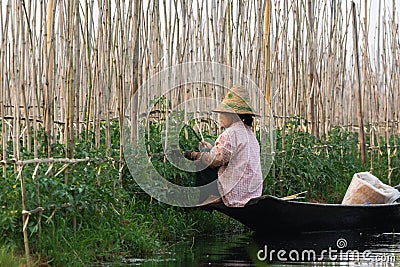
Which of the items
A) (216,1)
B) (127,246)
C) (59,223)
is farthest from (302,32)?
(59,223)

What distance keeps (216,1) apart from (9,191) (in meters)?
3.30

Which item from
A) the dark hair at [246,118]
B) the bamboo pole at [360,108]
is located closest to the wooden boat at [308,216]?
the dark hair at [246,118]

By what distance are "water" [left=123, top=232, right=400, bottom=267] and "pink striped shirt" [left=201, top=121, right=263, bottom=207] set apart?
367mm

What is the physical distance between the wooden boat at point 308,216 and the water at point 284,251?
8cm

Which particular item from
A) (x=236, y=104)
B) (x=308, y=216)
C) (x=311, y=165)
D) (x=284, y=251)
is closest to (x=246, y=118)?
(x=236, y=104)

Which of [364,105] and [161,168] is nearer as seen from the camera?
[161,168]

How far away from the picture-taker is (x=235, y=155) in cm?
605

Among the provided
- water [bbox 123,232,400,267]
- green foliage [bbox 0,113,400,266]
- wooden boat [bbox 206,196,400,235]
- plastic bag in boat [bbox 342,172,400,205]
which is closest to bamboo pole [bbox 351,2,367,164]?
green foliage [bbox 0,113,400,266]

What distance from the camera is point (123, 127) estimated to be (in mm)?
5863

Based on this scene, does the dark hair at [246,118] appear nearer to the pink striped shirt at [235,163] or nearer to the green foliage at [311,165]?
the pink striped shirt at [235,163]

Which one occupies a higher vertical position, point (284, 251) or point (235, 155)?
point (235, 155)

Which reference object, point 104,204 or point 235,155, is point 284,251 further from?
point 104,204

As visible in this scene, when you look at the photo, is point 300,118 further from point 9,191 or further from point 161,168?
point 9,191

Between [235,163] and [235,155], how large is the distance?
63mm
